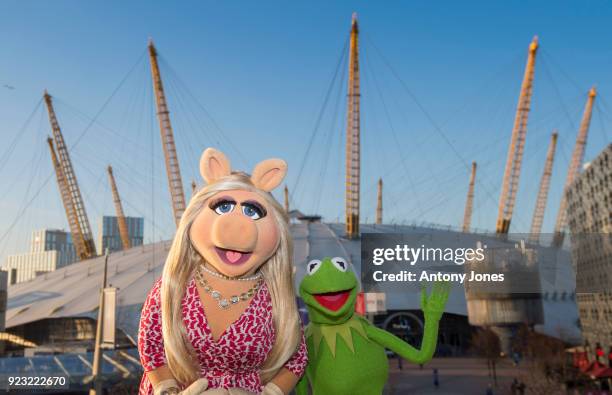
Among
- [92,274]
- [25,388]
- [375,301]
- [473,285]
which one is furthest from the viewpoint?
[92,274]

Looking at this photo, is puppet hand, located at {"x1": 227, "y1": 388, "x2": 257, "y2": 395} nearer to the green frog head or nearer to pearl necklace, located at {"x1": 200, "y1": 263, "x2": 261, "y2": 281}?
pearl necklace, located at {"x1": 200, "y1": 263, "x2": 261, "y2": 281}

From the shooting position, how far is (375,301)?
17156 mm

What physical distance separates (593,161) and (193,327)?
34.9m

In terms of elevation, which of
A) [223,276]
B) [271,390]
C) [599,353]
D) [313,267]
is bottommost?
[599,353]

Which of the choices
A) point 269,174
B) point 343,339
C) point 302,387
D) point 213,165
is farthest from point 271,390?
point 213,165

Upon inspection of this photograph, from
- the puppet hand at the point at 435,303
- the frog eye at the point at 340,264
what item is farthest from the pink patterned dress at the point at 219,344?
the puppet hand at the point at 435,303

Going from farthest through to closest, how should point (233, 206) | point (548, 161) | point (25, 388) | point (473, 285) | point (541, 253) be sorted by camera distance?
point (548, 161) → point (25, 388) → point (541, 253) → point (473, 285) → point (233, 206)

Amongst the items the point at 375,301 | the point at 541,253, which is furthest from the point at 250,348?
the point at 375,301

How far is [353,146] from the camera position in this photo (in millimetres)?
43781

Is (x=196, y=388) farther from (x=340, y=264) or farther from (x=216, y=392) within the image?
(x=340, y=264)

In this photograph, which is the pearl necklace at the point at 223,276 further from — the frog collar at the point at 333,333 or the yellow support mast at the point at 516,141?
the yellow support mast at the point at 516,141

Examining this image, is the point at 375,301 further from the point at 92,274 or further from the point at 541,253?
the point at 92,274

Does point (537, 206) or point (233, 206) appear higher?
point (537, 206)

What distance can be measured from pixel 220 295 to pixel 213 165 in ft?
4.62
